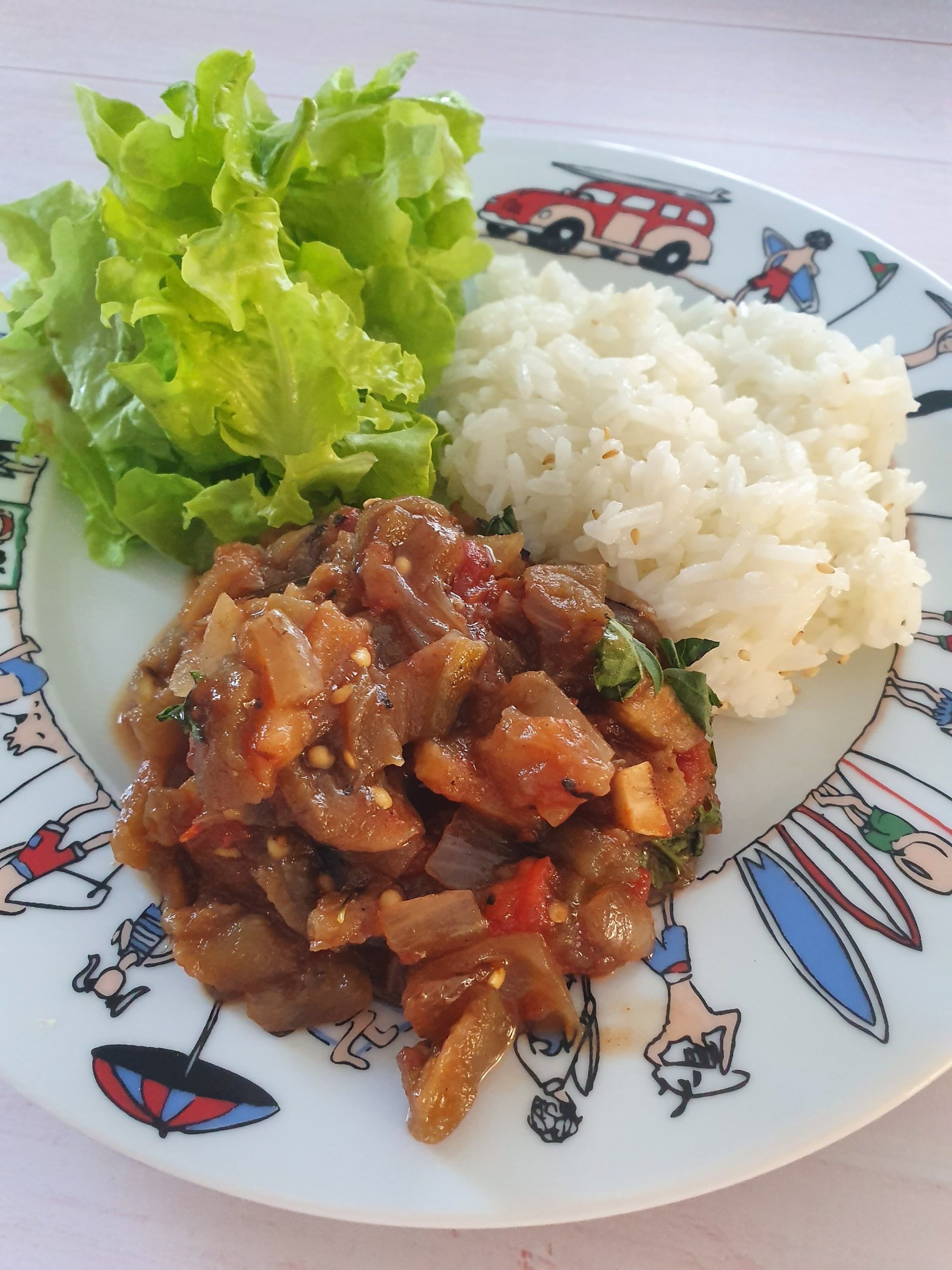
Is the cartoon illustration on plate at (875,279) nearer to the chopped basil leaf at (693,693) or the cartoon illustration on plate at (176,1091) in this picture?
the chopped basil leaf at (693,693)

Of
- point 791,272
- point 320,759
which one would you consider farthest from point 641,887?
point 791,272

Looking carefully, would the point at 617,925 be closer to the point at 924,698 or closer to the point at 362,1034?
the point at 362,1034

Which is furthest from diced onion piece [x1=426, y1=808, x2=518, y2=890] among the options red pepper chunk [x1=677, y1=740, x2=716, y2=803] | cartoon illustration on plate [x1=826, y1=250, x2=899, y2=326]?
cartoon illustration on plate [x1=826, y1=250, x2=899, y2=326]

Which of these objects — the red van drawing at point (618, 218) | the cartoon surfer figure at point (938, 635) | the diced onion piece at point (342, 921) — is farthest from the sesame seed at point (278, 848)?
the red van drawing at point (618, 218)

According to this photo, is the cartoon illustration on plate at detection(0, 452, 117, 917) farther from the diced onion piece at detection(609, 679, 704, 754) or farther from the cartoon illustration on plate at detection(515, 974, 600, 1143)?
the diced onion piece at detection(609, 679, 704, 754)

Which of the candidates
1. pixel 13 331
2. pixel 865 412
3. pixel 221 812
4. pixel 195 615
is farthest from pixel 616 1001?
pixel 13 331

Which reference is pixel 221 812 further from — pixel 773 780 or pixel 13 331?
pixel 13 331
